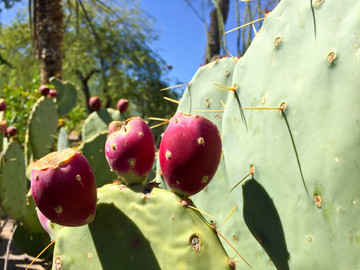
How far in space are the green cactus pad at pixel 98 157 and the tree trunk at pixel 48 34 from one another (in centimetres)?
350

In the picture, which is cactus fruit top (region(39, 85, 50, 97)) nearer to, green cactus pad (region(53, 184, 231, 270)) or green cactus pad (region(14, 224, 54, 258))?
green cactus pad (region(14, 224, 54, 258))

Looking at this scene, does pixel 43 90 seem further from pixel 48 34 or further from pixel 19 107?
pixel 19 107

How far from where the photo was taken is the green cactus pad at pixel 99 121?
10.2 feet

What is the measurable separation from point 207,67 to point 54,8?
4224 millimetres

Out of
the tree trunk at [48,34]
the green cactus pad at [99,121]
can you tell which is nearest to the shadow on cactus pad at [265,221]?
the green cactus pad at [99,121]

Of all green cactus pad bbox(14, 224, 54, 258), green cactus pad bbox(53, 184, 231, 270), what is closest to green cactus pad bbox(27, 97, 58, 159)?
green cactus pad bbox(14, 224, 54, 258)

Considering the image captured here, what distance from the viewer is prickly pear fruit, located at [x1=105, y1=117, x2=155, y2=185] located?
870mm

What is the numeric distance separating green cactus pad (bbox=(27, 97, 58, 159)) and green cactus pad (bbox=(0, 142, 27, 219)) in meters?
0.78

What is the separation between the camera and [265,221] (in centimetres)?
97

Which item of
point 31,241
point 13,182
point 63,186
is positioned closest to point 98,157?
point 13,182

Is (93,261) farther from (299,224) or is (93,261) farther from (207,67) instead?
(207,67)

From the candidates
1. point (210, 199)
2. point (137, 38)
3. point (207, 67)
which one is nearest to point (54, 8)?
point (207, 67)

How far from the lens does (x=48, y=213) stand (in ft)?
2.49

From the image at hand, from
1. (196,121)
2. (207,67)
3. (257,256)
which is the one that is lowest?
(257,256)
